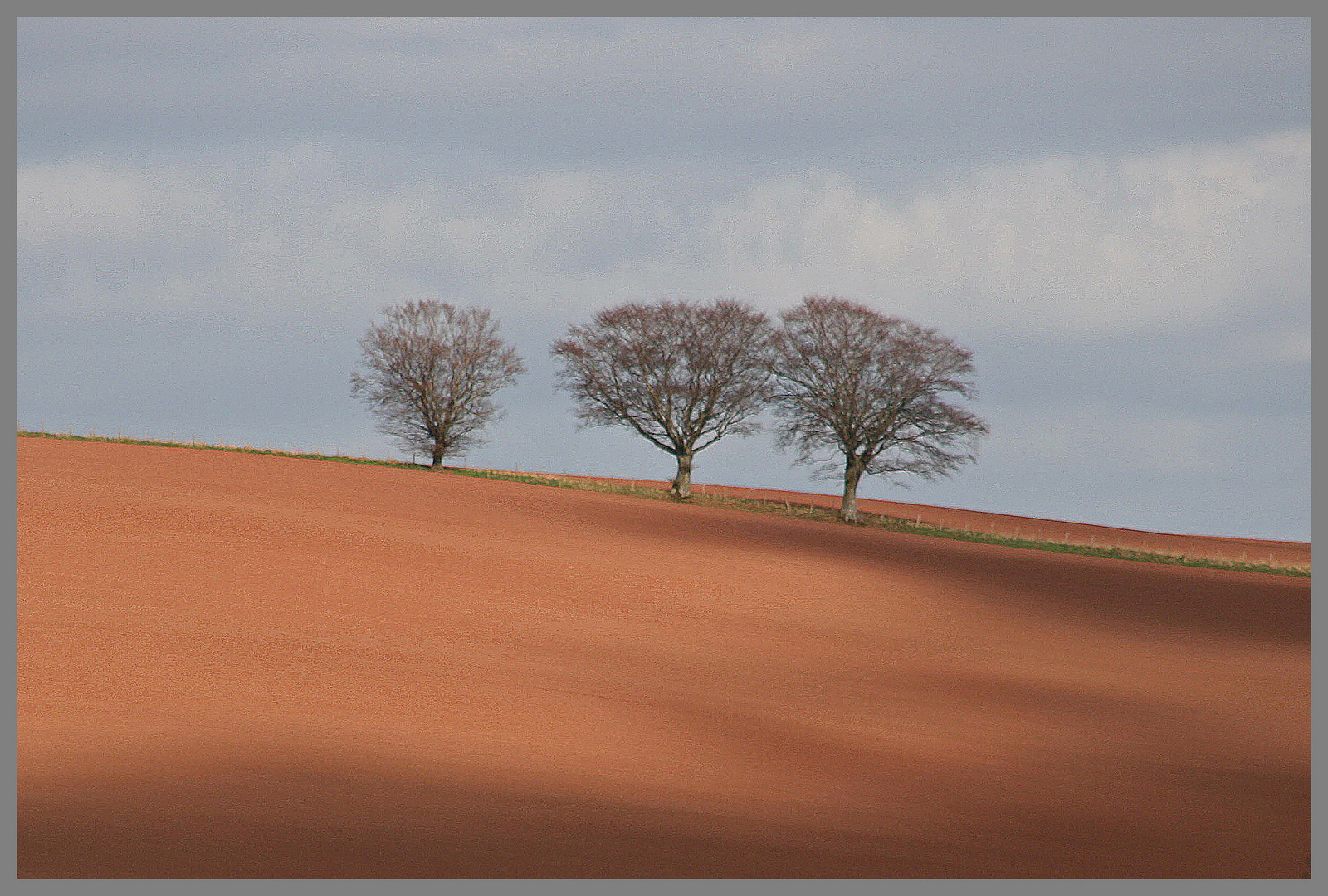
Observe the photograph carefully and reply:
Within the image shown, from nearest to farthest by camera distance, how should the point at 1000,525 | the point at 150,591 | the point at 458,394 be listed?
the point at 150,591 → the point at 458,394 → the point at 1000,525

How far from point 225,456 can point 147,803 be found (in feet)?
141

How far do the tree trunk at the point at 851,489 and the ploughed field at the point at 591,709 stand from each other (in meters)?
23.2

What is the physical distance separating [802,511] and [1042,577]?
24.4 metres

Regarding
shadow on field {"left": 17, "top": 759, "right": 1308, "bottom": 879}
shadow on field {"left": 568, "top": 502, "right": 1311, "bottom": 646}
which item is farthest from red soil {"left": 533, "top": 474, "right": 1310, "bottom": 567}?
shadow on field {"left": 17, "top": 759, "right": 1308, "bottom": 879}

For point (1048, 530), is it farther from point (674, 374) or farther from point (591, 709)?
point (591, 709)

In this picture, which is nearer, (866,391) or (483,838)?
(483,838)

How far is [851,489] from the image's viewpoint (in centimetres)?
6506

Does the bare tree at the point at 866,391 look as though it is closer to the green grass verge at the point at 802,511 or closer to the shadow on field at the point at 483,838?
the green grass verge at the point at 802,511

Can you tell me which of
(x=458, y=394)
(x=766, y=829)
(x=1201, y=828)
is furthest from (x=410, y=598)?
(x=458, y=394)

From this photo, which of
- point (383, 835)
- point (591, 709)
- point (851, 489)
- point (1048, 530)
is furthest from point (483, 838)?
point (1048, 530)

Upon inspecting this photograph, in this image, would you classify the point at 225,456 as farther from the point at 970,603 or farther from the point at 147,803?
the point at 147,803

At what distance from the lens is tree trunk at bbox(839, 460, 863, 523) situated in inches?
2547

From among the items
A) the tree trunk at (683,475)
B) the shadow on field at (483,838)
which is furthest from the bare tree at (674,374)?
the shadow on field at (483,838)

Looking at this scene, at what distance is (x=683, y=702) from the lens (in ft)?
70.2
